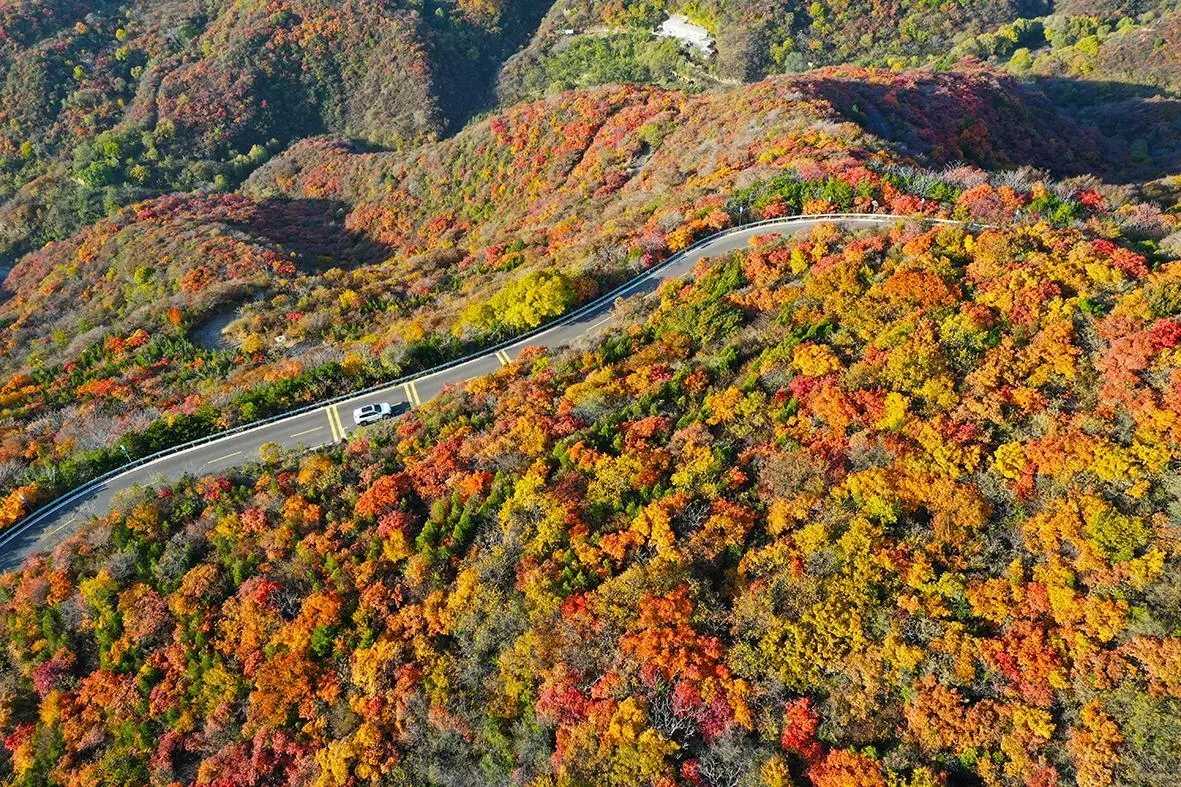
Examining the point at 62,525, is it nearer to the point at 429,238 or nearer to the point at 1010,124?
the point at 429,238

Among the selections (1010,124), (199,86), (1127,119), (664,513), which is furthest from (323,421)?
(199,86)

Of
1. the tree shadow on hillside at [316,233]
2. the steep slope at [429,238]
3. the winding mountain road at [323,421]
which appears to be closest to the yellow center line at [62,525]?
the winding mountain road at [323,421]

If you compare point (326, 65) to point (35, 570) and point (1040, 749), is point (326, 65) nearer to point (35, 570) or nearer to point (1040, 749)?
point (35, 570)

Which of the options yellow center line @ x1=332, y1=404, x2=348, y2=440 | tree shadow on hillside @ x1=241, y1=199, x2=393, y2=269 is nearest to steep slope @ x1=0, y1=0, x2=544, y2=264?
tree shadow on hillside @ x1=241, y1=199, x2=393, y2=269

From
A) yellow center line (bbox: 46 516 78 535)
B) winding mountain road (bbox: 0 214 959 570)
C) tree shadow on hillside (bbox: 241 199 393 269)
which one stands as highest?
winding mountain road (bbox: 0 214 959 570)

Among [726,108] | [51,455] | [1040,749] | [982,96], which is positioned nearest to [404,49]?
[726,108]

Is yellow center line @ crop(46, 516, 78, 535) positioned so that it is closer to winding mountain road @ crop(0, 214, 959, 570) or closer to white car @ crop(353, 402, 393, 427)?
winding mountain road @ crop(0, 214, 959, 570)
